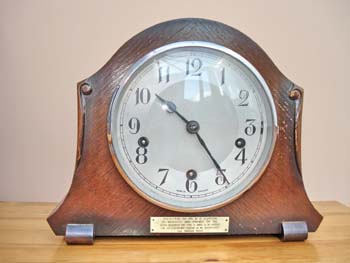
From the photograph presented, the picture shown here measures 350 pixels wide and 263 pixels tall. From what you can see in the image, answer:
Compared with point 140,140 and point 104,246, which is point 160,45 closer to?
point 140,140

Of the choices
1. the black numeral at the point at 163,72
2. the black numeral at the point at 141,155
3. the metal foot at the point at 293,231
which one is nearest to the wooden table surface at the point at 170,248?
the metal foot at the point at 293,231

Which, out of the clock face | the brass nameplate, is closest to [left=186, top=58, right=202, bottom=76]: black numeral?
the clock face

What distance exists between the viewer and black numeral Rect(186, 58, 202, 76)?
1.92 feet

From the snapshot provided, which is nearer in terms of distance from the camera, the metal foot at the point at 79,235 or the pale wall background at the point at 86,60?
the metal foot at the point at 79,235

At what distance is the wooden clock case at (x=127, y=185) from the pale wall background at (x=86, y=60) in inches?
11.9

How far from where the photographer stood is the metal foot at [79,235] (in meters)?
0.57

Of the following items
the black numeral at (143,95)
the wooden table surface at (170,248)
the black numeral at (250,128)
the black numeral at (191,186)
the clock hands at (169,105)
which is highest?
the black numeral at (143,95)

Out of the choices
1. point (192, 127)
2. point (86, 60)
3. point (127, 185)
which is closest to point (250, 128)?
point (192, 127)

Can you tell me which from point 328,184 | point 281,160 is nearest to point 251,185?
point 281,160

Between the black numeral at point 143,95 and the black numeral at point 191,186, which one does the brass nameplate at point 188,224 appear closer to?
the black numeral at point 191,186

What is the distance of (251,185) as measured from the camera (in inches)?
23.2

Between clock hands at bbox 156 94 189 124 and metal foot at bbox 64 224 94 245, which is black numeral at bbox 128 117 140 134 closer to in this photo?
clock hands at bbox 156 94 189 124

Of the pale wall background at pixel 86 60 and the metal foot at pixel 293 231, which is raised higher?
the pale wall background at pixel 86 60

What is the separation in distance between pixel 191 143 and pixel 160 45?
149mm
